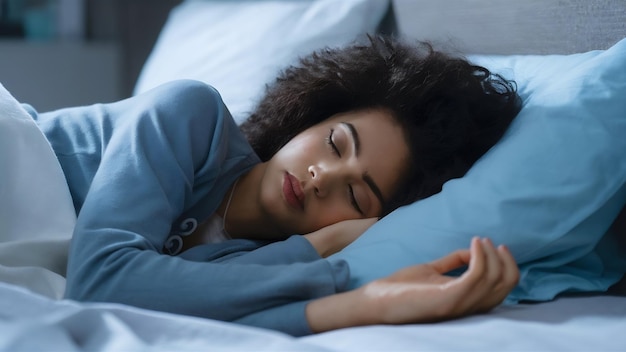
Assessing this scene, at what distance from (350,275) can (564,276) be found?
283mm

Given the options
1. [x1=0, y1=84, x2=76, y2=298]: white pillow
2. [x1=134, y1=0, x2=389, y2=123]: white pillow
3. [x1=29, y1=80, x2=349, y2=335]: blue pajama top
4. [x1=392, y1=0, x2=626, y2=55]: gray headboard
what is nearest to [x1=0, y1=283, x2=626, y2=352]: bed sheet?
Result: [x1=29, y1=80, x2=349, y2=335]: blue pajama top

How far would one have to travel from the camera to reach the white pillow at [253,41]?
1.80 meters

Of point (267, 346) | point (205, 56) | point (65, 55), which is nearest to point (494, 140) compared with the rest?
point (267, 346)

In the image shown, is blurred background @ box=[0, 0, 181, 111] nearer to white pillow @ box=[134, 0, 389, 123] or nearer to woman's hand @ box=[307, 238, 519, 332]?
white pillow @ box=[134, 0, 389, 123]

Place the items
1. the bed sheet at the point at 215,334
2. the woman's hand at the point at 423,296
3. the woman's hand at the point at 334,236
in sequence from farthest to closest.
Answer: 1. the woman's hand at the point at 334,236
2. the woman's hand at the point at 423,296
3. the bed sheet at the point at 215,334

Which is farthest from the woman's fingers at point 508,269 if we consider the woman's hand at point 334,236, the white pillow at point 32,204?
the white pillow at point 32,204

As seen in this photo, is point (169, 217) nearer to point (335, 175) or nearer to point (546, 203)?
point (335, 175)

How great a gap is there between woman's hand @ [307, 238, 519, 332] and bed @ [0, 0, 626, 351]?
23 mm

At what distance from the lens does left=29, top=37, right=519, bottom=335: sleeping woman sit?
877 mm

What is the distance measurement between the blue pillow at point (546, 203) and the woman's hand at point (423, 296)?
10 cm

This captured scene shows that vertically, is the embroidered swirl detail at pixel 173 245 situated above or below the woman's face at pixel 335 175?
below

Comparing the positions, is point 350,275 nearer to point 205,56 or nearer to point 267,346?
point 267,346

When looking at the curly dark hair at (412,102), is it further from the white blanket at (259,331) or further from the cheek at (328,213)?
the white blanket at (259,331)

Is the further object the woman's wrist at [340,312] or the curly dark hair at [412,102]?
the curly dark hair at [412,102]
